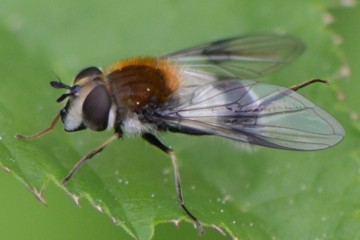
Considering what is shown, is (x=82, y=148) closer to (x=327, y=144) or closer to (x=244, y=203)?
(x=244, y=203)

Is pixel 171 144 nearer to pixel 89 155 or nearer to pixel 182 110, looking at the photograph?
pixel 182 110

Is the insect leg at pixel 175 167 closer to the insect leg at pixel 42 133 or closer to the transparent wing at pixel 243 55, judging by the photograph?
the insect leg at pixel 42 133

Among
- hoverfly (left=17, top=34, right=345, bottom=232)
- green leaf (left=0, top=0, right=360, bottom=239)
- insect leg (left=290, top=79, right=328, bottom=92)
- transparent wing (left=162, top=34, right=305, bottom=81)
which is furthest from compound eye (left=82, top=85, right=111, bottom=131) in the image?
insect leg (left=290, top=79, right=328, bottom=92)

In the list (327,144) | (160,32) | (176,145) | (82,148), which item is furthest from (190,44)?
(327,144)

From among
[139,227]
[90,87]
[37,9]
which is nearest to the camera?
[139,227]

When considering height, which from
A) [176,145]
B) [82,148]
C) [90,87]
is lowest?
[176,145]

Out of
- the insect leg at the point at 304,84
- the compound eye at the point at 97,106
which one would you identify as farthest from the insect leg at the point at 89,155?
the insect leg at the point at 304,84

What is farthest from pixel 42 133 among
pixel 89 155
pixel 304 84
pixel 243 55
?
pixel 304 84
